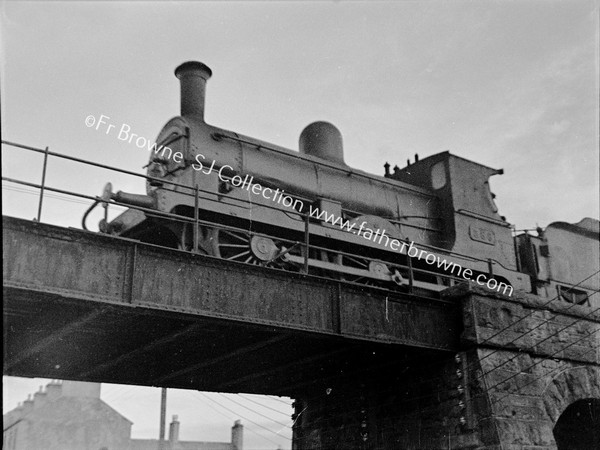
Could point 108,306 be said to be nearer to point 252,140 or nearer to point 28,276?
point 28,276

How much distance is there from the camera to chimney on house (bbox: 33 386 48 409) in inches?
1216

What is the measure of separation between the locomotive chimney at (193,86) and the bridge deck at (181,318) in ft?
13.3

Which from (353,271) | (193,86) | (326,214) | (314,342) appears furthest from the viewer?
(326,214)

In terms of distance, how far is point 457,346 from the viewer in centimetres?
1059

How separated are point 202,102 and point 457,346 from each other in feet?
19.5

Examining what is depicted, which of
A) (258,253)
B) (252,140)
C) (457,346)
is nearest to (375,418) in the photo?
(457,346)

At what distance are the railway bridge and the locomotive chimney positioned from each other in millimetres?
4078

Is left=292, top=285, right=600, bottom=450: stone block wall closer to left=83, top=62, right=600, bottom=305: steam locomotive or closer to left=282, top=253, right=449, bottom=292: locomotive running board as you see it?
left=83, top=62, right=600, bottom=305: steam locomotive

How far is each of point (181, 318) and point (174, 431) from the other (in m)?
26.1

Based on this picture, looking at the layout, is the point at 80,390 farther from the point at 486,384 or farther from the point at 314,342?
the point at 486,384

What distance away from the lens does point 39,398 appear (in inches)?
1224

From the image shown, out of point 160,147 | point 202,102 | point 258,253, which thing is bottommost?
point 258,253

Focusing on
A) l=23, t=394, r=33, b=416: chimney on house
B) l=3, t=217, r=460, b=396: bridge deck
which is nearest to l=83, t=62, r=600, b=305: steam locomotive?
l=3, t=217, r=460, b=396: bridge deck

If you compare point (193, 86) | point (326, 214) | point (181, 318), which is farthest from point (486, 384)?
point (193, 86)
